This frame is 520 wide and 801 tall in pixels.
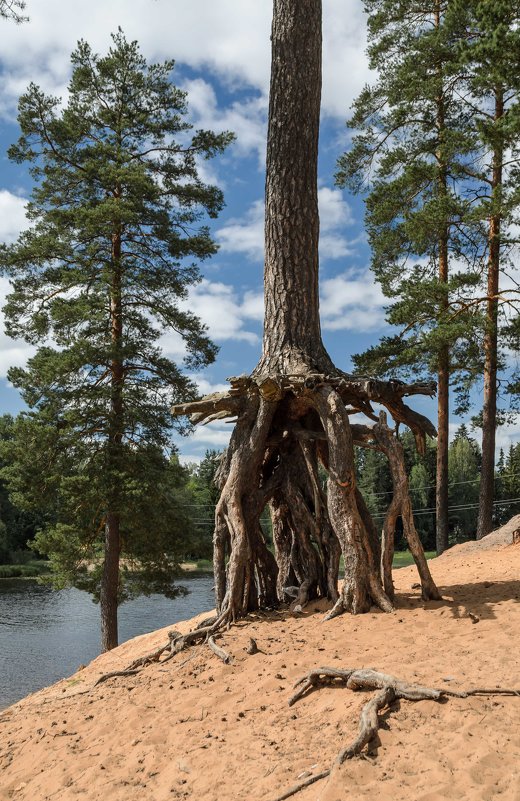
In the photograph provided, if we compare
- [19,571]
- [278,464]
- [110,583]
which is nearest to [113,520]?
[110,583]

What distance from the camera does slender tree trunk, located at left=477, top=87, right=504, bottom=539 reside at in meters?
15.6

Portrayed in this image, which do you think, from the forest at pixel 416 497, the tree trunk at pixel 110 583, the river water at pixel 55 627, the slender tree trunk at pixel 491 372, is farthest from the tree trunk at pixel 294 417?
the forest at pixel 416 497

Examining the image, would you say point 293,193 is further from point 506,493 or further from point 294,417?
point 506,493

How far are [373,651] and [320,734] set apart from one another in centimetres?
132

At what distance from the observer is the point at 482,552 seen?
12.8m

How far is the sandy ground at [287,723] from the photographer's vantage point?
13.0 feet

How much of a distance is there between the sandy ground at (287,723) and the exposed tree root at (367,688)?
0.22ft

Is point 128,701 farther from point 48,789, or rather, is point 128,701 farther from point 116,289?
point 116,289

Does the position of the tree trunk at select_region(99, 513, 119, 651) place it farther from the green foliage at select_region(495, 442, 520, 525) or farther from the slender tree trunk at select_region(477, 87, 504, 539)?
the green foliage at select_region(495, 442, 520, 525)

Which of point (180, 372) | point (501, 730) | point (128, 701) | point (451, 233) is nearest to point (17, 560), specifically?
point (180, 372)

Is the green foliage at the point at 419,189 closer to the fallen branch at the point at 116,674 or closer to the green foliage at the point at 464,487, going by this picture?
the fallen branch at the point at 116,674

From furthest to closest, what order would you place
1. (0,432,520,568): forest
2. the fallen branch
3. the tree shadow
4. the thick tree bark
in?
(0,432,520,568): forest, the thick tree bark, the fallen branch, the tree shadow

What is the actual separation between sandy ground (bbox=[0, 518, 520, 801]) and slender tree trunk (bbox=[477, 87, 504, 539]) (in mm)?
8698

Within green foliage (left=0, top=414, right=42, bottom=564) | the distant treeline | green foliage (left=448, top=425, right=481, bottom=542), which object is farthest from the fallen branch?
green foliage (left=448, top=425, right=481, bottom=542)
